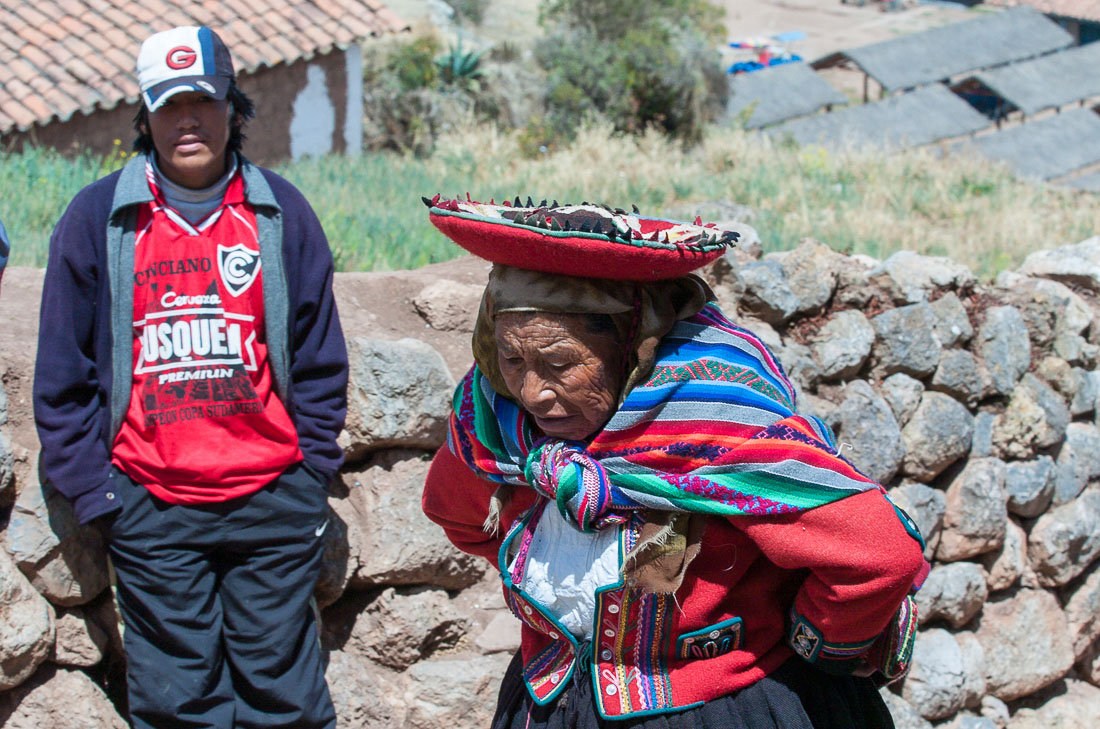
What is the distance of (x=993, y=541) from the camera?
14.8 feet

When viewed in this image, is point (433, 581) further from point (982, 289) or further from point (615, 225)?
point (982, 289)

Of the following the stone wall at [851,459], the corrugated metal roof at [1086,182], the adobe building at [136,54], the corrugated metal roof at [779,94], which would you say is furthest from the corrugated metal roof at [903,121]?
the stone wall at [851,459]

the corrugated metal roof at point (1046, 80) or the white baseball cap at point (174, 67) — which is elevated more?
the white baseball cap at point (174, 67)

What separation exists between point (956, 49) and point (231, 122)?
878 inches

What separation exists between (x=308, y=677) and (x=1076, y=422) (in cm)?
362

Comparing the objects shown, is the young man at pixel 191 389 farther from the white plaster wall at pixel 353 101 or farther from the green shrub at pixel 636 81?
the green shrub at pixel 636 81

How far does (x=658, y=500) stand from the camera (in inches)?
78.0

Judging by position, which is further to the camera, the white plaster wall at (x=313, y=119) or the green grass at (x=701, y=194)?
the white plaster wall at (x=313, y=119)

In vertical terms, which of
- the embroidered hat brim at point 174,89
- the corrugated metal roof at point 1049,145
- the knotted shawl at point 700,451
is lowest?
the corrugated metal roof at point 1049,145

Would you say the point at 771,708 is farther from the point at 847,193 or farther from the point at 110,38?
the point at 110,38

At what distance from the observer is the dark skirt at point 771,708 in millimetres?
2148

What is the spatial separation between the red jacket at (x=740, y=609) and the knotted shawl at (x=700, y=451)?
2.2 inches

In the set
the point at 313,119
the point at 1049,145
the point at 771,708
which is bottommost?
the point at 1049,145

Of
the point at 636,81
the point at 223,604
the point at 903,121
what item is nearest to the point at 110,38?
the point at 636,81
